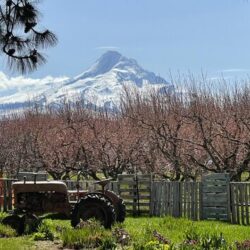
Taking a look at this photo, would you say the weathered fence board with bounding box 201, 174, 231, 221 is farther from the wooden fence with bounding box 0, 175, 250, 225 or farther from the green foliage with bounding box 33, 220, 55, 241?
the green foliage with bounding box 33, 220, 55, 241

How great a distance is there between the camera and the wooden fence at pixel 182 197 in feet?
46.4

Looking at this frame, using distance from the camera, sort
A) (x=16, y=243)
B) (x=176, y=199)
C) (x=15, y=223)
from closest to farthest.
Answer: (x=16, y=243) < (x=15, y=223) < (x=176, y=199)

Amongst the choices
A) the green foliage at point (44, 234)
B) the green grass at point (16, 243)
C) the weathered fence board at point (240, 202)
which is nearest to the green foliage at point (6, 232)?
the green grass at point (16, 243)

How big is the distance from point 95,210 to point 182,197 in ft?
17.0

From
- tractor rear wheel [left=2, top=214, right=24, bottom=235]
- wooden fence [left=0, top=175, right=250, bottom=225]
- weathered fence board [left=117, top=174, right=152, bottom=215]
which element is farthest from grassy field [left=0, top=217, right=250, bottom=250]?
weathered fence board [left=117, top=174, right=152, bottom=215]

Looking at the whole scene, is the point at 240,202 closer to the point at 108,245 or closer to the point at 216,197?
the point at 216,197

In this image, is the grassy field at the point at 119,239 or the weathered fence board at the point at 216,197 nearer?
the grassy field at the point at 119,239

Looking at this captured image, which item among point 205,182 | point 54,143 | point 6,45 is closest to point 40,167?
point 54,143

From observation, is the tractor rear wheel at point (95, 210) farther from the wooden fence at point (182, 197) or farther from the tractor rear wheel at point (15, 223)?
the wooden fence at point (182, 197)

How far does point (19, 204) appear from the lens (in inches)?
458

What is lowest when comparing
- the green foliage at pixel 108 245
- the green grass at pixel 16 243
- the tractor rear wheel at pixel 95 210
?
the green grass at pixel 16 243

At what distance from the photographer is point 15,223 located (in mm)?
10914

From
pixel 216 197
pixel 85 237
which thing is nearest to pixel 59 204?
pixel 85 237

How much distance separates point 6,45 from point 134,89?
19.2m
